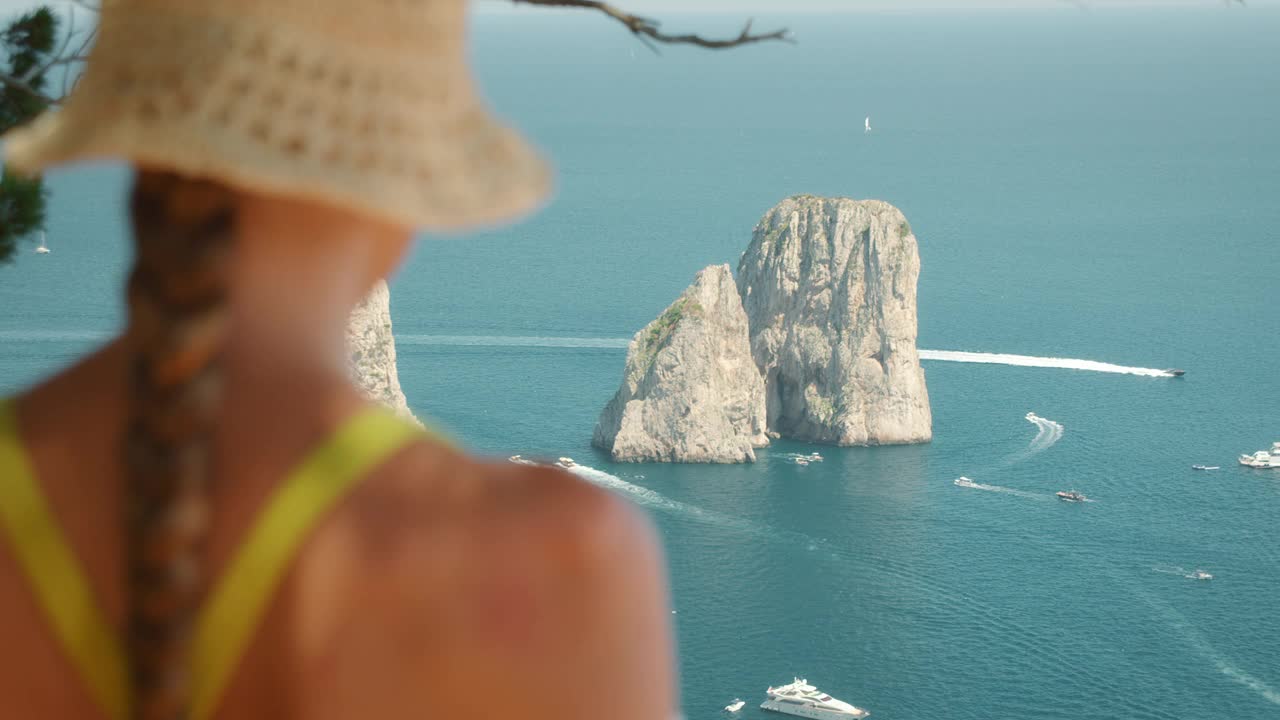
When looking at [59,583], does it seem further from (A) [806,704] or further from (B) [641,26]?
(A) [806,704]

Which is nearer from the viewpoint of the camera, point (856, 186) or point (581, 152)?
point (856, 186)

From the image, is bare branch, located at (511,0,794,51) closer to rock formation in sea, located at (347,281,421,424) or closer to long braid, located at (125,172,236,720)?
long braid, located at (125,172,236,720)

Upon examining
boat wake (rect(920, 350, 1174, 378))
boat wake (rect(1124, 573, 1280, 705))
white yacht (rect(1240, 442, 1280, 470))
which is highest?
boat wake (rect(920, 350, 1174, 378))

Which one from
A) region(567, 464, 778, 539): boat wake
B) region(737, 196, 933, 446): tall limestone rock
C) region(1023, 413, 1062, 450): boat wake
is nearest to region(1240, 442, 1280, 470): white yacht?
region(1023, 413, 1062, 450): boat wake

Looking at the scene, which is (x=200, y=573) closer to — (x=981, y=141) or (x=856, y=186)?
(x=856, y=186)

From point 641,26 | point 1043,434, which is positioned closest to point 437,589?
point 641,26

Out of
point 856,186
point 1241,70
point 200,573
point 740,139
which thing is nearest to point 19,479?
point 200,573
